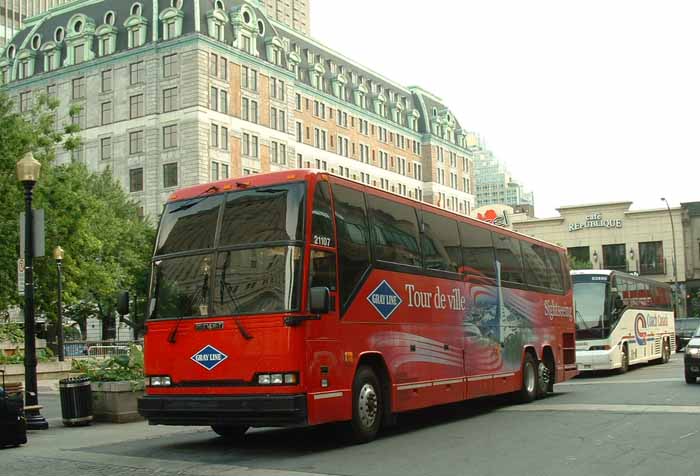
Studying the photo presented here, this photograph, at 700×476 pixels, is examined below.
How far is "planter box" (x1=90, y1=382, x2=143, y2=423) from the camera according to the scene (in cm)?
1631

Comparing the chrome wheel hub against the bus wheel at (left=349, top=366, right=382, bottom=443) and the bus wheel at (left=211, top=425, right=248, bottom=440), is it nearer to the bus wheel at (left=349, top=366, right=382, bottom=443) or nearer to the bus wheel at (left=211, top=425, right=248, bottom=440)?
the bus wheel at (left=349, top=366, right=382, bottom=443)

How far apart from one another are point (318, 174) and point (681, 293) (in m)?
71.9

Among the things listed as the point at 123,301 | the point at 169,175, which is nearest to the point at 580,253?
the point at 169,175

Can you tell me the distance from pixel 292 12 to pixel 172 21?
86384mm

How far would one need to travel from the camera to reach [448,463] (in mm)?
10391

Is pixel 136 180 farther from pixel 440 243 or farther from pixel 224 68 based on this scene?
pixel 440 243

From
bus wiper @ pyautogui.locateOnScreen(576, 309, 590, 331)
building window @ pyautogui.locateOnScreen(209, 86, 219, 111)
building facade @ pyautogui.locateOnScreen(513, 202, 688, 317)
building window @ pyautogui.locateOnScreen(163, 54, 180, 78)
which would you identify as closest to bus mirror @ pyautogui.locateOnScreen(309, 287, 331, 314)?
bus wiper @ pyautogui.locateOnScreen(576, 309, 590, 331)

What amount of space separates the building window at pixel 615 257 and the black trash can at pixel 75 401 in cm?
6834

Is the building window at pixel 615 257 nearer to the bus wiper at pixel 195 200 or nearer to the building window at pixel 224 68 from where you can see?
the building window at pixel 224 68

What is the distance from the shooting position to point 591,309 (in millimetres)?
27812

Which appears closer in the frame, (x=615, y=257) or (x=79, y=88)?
(x=615, y=257)

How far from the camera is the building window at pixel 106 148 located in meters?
79.7

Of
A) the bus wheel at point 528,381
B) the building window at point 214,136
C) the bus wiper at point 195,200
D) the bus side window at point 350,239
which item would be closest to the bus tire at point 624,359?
the bus wheel at point 528,381

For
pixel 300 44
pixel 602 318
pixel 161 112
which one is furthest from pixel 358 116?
pixel 602 318
